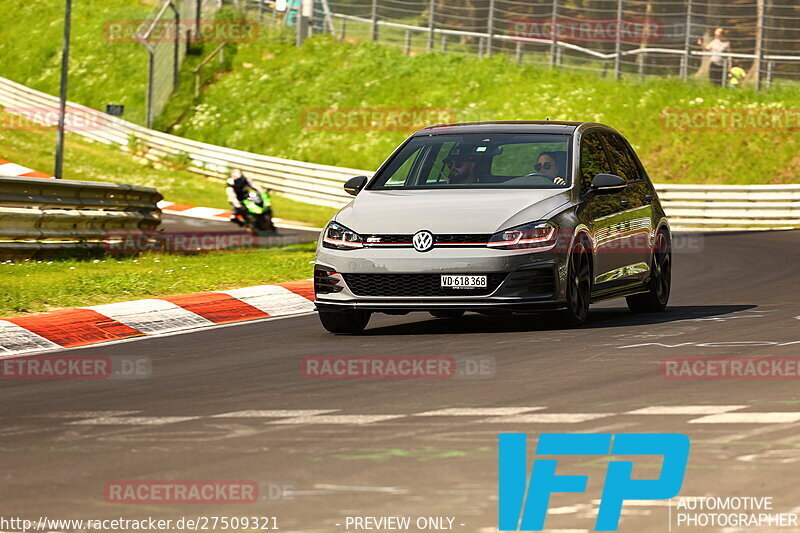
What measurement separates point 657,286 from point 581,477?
7.85m

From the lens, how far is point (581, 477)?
6.02 meters

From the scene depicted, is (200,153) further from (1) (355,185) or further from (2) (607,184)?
(2) (607,184)

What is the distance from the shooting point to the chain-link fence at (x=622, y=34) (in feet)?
118

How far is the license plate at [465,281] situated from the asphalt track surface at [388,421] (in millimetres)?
400

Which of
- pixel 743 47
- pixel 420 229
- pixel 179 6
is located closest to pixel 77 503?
pixel 420 229

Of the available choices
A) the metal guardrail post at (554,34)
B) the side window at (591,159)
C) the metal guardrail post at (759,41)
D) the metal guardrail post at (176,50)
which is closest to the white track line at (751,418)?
the side window at (591,159)

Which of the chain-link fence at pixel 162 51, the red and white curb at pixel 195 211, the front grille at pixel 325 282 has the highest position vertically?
the chain-link fence at pixel 162 51

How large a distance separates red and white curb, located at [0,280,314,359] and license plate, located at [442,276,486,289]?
251 cm

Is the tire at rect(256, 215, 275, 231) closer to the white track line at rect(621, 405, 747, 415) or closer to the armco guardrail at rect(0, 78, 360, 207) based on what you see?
the armco guardrail at rect(0, 78, 360, 207)

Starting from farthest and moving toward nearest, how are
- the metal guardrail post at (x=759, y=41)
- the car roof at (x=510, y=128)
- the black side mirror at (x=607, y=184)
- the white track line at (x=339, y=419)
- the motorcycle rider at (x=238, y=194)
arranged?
the metal guardrail post at (x=759, y=41)
the motorcycle rider at (x=238, y=194)
the car roof at (x=510, y=128)
the black side mirror at (x=607, y=184)
the white track line at (x=339, y=419)

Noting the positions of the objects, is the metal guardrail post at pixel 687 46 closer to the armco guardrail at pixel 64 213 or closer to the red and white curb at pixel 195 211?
the red and white curb at pixel 195 211

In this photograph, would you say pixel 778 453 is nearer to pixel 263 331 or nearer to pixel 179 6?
pixel 263 331

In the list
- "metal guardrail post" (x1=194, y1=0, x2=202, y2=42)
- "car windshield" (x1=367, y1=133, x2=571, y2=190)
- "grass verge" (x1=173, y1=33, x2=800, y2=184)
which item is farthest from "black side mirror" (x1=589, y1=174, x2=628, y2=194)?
"metal guardrail post" (x1=194, y1=0, x2=202, y2=42)

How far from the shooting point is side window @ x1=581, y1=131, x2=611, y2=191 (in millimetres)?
12586
